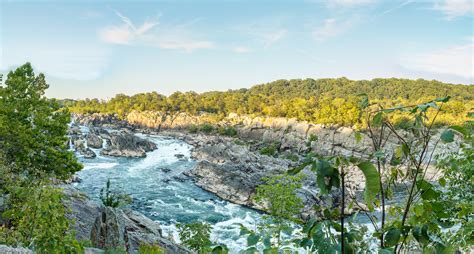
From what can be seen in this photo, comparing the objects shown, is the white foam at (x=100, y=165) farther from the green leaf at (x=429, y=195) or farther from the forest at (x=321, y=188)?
the green leaf at (x=429, y=195)

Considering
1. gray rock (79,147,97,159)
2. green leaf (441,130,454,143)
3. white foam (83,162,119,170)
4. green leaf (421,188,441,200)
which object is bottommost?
white foam (83,162,119,170)

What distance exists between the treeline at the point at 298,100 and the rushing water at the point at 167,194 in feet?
74.3

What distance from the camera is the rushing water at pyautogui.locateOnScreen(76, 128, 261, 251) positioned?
2118 centimetres

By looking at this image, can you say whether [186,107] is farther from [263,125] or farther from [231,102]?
[263,125]

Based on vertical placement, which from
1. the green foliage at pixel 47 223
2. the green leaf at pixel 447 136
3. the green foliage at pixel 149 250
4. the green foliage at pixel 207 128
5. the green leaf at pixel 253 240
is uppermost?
the green leaf at pixel 447 136

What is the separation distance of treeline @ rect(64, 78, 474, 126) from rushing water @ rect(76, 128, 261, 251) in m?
22.7

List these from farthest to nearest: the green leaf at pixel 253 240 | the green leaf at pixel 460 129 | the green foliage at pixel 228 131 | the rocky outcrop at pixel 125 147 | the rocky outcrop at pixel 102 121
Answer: the rocky outcrop at pixel 102 121, the green foliage at pixel 228 131, the rocky outcrop at pixel 125 147, the green leaf at pixel 253 240, the green leaf at pixel 460 129

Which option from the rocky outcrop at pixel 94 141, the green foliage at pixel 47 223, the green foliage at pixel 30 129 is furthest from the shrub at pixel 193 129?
the green foliage at pixel 47 223

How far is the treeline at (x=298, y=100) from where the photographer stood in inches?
2516

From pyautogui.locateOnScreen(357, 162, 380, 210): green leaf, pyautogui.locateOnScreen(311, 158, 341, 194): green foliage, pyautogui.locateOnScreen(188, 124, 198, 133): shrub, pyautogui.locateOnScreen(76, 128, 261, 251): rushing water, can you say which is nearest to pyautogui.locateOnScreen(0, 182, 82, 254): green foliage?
pyautogui.locateOnScreen(311, 158, 341, 194): green foliage

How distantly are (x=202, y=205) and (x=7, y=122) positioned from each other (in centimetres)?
1335

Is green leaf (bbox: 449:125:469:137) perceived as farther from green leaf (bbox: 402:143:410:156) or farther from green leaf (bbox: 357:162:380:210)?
green leaf (bbox: 357:162:380:210)

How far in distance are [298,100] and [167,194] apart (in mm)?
55799

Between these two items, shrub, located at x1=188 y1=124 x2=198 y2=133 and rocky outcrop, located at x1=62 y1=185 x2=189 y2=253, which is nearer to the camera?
rocky outcrop, located at x1=62 y1=185 x2=189 y2=253
